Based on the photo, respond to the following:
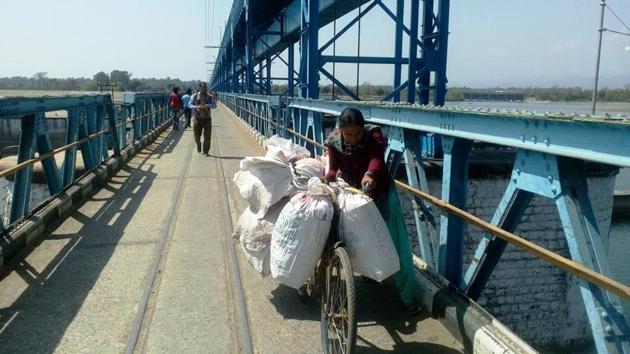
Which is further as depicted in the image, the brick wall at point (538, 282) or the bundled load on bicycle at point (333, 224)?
the brick wall at point (538, 282)

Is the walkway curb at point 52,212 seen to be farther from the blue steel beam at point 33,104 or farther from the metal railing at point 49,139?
the blue steel beam at point 33,104

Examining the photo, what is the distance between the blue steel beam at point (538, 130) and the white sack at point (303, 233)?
0.97 m

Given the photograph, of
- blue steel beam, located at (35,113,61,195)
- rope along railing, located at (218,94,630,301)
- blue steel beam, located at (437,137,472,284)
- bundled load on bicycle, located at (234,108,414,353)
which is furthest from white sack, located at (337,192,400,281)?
blue steel beam, located at (35,113,61,195)

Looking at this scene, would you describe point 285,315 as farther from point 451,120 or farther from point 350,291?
point 451,120

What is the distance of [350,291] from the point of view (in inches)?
116

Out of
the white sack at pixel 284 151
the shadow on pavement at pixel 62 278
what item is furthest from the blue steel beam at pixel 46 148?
the white sack at pixel 284 151

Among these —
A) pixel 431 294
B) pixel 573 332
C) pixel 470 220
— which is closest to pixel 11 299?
pixel 431 294

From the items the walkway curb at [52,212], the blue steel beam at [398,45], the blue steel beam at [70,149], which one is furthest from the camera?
the blue steel beam at [398,45]

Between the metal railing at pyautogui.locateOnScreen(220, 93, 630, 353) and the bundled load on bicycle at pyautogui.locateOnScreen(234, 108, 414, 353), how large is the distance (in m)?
0.44

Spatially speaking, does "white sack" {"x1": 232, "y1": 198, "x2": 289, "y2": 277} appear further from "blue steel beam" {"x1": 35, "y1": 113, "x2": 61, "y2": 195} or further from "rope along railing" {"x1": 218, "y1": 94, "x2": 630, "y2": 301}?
"blue steel beam" {"x1": 35, "y1": 113, "x2": 61, "y2": 195}

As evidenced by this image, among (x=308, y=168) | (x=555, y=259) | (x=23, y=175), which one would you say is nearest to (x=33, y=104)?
(x=23, y=175)

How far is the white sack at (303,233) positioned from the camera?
3.33 metres

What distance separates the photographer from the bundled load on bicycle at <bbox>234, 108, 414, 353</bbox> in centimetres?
328

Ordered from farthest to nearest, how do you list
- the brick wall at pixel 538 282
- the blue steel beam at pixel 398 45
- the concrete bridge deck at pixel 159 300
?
1. the blue steel beam at pixel 398 45
2. the brick wall at pixel 538 282
3. the concrete bridge deck at pixel 159 300
